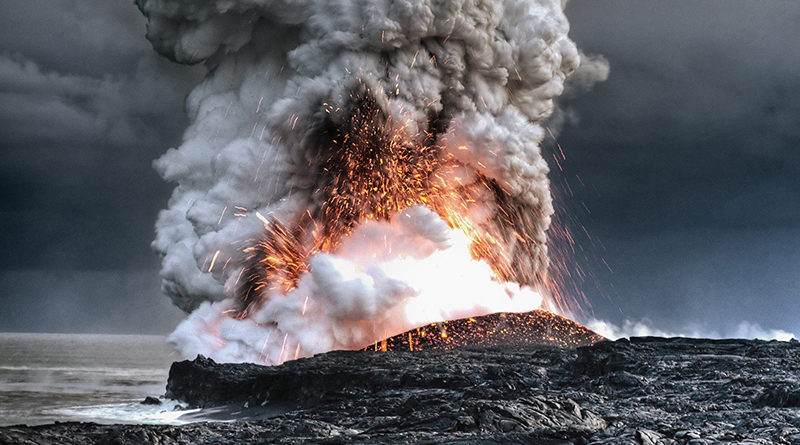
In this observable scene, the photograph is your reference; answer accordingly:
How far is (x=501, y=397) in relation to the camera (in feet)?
90.5

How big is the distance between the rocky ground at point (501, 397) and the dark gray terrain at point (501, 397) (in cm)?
6

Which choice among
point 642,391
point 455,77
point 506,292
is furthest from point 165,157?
point 642,391

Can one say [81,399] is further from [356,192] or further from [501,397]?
[501,397]

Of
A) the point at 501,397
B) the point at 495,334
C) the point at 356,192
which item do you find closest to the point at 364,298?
the point at 356,192

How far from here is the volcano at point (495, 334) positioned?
46.6 m

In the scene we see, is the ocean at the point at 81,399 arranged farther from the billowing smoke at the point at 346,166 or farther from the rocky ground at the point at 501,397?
the billowing smoke at the point at 346,166

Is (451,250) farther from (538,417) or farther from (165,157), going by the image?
(538,417)

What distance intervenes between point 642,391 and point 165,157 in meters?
37.6

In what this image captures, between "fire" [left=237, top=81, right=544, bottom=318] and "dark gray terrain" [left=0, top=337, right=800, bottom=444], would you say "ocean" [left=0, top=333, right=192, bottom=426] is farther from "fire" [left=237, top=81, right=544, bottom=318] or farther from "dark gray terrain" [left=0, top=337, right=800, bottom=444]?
"fire" [left=237, top=81, right=544, bottom=318]

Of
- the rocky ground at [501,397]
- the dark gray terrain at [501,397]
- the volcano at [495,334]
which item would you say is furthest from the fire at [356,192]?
the dark gray terrain at [501,397]

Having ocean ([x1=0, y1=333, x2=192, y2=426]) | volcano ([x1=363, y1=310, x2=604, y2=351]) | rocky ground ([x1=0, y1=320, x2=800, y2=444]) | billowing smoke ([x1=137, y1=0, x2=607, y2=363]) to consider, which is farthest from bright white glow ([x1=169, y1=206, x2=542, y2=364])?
ocean ([x1=0, y1=333, x2=192, y2=426])

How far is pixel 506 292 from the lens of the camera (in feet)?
179

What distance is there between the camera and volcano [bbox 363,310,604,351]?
46.6m

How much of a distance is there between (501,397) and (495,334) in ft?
67.5
